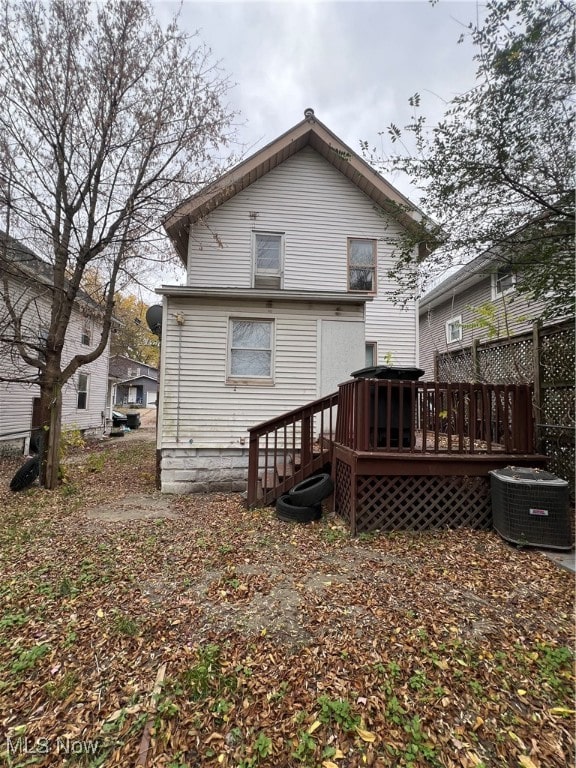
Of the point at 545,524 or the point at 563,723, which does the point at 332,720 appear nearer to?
the point at 563,723

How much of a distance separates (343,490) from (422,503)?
3.48ft

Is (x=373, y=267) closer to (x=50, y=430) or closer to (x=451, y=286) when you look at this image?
(x=451, y=286)

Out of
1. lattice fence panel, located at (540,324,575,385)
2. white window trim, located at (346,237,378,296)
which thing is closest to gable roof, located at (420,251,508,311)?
white window trim, located at (346,237,378,296)

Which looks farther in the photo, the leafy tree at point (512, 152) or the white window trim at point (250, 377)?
the white window trim at point (250, 377)

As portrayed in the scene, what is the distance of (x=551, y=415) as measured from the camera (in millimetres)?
5020

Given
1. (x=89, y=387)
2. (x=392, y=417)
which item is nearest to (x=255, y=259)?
(x=392, y=417)

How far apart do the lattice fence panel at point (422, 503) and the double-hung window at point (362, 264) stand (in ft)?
20.8

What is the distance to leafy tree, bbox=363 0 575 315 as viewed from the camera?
3.70 m

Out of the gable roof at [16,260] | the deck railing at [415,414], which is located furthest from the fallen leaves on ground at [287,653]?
the gable roof at [16,260]

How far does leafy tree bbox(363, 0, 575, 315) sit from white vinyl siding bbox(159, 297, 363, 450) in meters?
3.05

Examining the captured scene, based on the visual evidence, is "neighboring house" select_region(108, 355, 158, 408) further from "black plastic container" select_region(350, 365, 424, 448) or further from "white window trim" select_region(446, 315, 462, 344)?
"black plastic container" select_region(350, 365, 424, 448)

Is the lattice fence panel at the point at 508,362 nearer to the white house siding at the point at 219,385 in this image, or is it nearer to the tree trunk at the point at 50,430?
the white house siding at the point at 219,385

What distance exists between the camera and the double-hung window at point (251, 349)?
724cm

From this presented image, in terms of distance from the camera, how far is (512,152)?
401 cm
